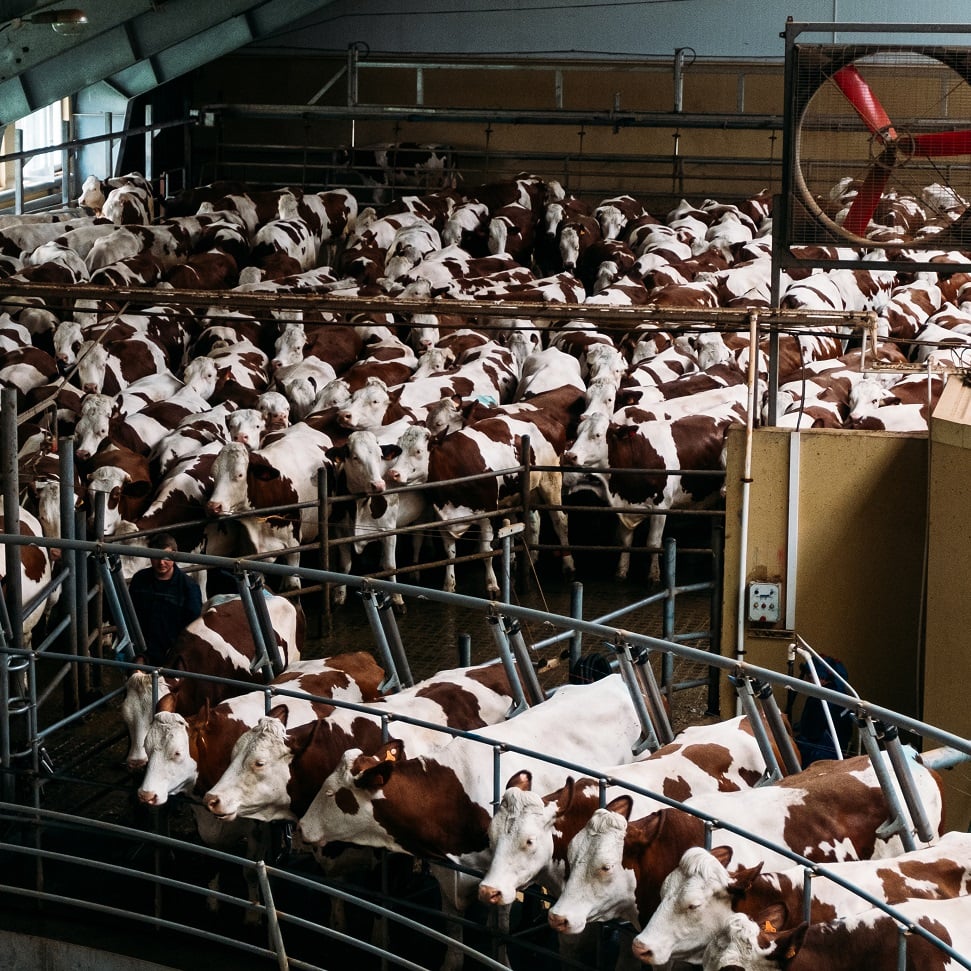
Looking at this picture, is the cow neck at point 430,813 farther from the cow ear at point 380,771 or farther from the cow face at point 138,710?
the cow face at point 138,710

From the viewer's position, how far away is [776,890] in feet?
18.3

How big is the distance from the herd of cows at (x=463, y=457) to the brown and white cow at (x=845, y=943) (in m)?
0.01

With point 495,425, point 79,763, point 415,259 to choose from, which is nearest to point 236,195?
point 415,259

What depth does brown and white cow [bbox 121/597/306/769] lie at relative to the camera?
7.50 metres

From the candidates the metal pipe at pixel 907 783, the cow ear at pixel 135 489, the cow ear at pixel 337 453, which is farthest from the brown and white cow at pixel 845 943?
the cow ear at pixel 337 453

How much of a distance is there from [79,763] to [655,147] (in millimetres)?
21008

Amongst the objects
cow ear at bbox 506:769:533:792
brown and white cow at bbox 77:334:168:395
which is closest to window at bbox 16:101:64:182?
brown and white cow at bbox 77:334:168:395

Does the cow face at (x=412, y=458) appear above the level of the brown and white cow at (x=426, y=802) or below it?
above

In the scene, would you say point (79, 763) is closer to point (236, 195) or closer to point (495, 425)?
point (495, 425)

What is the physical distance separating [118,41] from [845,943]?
18034 mm

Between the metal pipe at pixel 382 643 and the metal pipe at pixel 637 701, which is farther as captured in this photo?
the metal pipe at pixel 382 643

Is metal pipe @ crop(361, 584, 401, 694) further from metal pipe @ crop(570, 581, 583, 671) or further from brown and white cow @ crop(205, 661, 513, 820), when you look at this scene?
metal pipe @ crop(570, 581, 583, 671)

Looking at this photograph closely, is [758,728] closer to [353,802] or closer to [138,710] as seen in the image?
[353,802]

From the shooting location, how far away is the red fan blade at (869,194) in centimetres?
820
